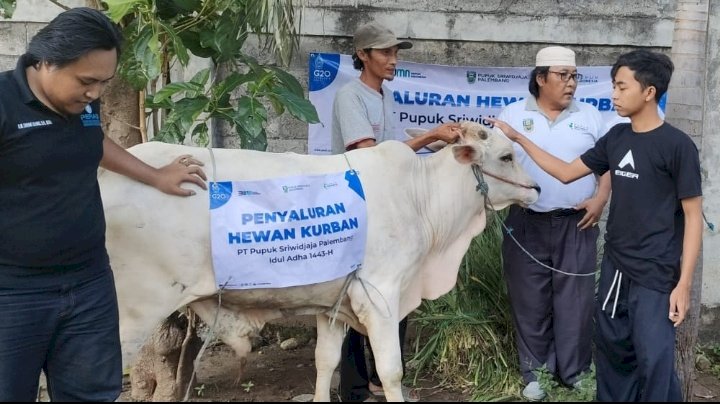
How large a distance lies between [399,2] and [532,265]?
6.95 feet

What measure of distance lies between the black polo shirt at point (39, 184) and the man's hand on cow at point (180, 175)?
0.77 meters

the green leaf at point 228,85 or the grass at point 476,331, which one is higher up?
the green leaf at point 228,85

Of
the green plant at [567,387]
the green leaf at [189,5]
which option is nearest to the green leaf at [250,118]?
the green leaf at [189,5]

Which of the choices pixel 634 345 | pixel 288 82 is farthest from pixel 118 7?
pixel 634 345

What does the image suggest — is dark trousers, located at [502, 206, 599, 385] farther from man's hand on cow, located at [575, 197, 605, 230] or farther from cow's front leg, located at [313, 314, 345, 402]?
cow's front leg, located at [313, 314, 345, 402]

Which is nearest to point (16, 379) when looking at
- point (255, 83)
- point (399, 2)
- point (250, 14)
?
point (255, 83)

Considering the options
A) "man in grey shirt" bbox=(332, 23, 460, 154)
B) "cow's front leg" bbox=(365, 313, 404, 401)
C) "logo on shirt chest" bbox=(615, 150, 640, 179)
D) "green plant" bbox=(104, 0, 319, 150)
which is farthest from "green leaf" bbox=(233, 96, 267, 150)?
"logo on shirt chest" bbox=(615, 150, 640, 179)

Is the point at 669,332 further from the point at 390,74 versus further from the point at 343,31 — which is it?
the point at 343,31

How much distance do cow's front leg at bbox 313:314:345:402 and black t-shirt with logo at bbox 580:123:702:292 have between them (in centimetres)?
150

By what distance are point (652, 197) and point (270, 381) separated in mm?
2753

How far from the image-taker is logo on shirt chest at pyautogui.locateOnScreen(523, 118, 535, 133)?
4832 mm

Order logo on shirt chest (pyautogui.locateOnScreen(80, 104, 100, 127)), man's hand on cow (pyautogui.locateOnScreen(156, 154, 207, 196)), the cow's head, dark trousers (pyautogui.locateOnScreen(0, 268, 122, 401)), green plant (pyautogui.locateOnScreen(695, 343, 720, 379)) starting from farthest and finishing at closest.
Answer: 1. green plant (pyautogui.locateOnScreen(695, 343, 720, 379))
2. the cow's head
3. man's hand on cow (pyautogui.locateOnScreen(156, 154, 207, 196))
4. logo on shirt chest (pyautogui.locateOnScreen(80, 104, 100, 127))
5. dark trousers (pyautogui.locateOnScreen(0, 268, 122, 401))

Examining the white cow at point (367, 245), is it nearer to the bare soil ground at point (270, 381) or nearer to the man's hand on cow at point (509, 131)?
the man's hand on cow at point (509, 131)

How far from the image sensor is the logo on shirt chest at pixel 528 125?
15.9ft
